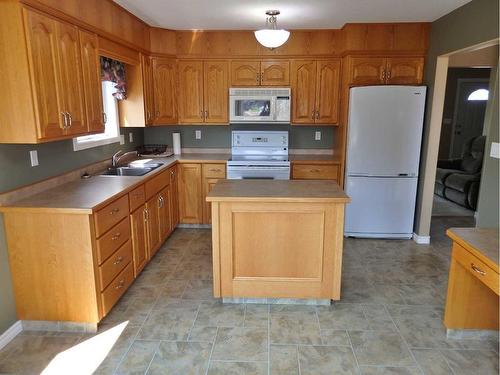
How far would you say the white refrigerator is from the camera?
391 centimetres

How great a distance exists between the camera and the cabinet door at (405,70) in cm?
408

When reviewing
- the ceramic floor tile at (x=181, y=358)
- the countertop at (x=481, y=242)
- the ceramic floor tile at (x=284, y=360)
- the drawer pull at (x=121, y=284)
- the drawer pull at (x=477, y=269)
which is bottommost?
the ceramic floor tile at (x=181, y=358)

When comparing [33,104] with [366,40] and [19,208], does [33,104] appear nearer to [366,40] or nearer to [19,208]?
[19,208]

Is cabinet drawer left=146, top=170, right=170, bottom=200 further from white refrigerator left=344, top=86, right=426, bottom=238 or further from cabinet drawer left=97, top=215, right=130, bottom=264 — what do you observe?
white refrigerator left=344, top=86, right=426, bottom=238

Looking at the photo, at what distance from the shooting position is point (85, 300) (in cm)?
241

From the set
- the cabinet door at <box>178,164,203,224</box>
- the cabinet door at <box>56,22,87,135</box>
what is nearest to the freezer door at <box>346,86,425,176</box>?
the cabinet door at <box>178,164,203,224</box>

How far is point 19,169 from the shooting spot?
2.47 m

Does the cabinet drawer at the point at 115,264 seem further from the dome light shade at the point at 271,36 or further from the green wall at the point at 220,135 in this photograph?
the green wall at the point at 220,135

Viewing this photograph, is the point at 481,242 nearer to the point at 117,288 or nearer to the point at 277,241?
the point at 277,241

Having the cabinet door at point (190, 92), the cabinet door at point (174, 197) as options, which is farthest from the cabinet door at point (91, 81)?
the cabinet door at point (190, 92)

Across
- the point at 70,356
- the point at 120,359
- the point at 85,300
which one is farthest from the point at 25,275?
the point at 120,359

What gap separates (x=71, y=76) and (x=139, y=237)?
4.59 ft

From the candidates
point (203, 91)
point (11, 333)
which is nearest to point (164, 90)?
point (203, 91)

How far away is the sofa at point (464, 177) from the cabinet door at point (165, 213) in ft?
13.8
